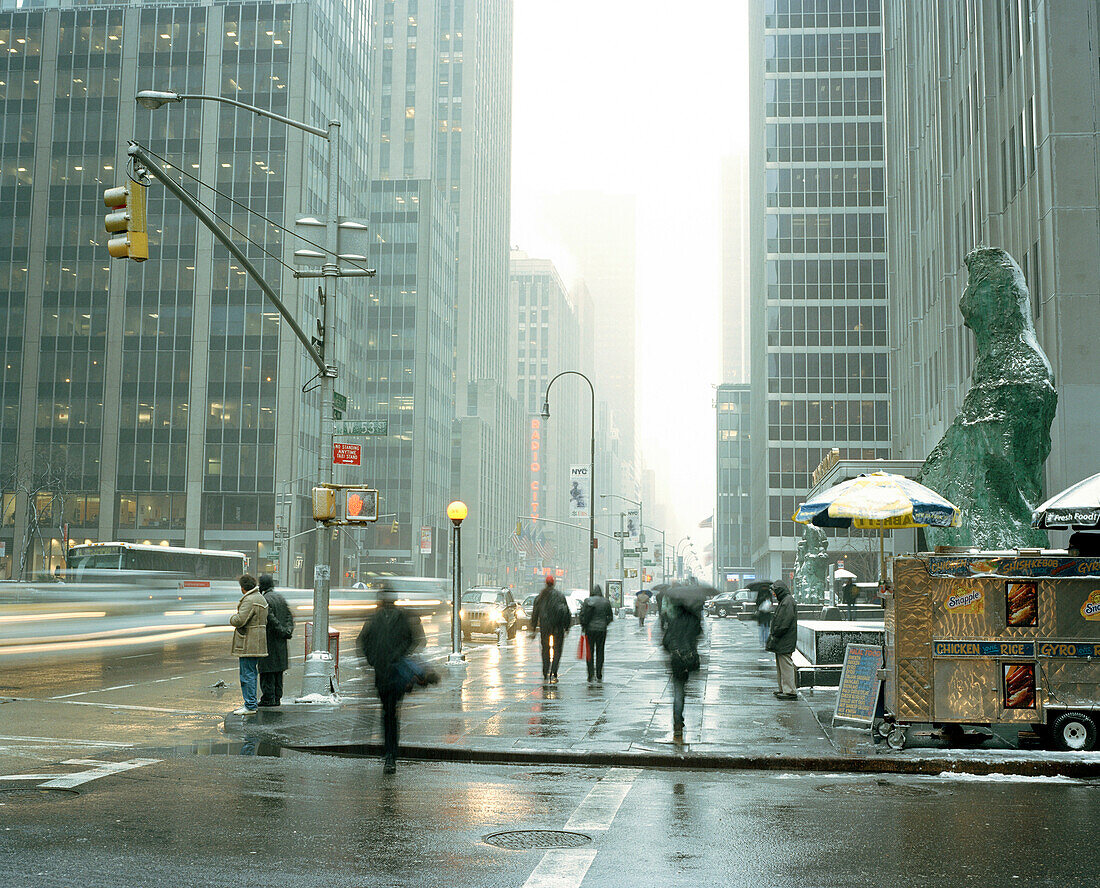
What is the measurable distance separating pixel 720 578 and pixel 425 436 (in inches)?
2187

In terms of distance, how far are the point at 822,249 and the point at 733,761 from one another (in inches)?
3468

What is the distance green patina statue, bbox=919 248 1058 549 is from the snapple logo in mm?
7733

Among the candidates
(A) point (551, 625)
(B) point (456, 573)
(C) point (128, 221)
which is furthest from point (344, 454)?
(C) point (128, 221)

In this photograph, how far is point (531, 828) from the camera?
27.1 feet

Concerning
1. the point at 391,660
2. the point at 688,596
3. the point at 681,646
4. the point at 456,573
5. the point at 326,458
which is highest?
the point at 326,458

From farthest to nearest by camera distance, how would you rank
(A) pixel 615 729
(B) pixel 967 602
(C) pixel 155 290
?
1. (C) pixel 155 290
2. (A) pixel 615 729
3. (B) pixel 967 602

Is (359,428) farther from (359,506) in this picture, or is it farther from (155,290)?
(155,290)

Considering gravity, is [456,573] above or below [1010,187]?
below

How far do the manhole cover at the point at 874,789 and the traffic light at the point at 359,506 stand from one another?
9.09m

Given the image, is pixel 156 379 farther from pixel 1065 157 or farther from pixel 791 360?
pixel 1065 157

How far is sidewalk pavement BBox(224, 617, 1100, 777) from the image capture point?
1146 cm

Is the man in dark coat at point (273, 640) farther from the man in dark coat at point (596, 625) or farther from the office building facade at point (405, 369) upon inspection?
the office building facade at point (405, 369)

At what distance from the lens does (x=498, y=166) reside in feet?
549

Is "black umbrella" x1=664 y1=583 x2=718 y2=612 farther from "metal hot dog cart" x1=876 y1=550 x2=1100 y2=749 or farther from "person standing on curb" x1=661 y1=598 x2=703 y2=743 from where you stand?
"metal hot dog cart" x1=876 y1=550 x2=1100 y2=749
